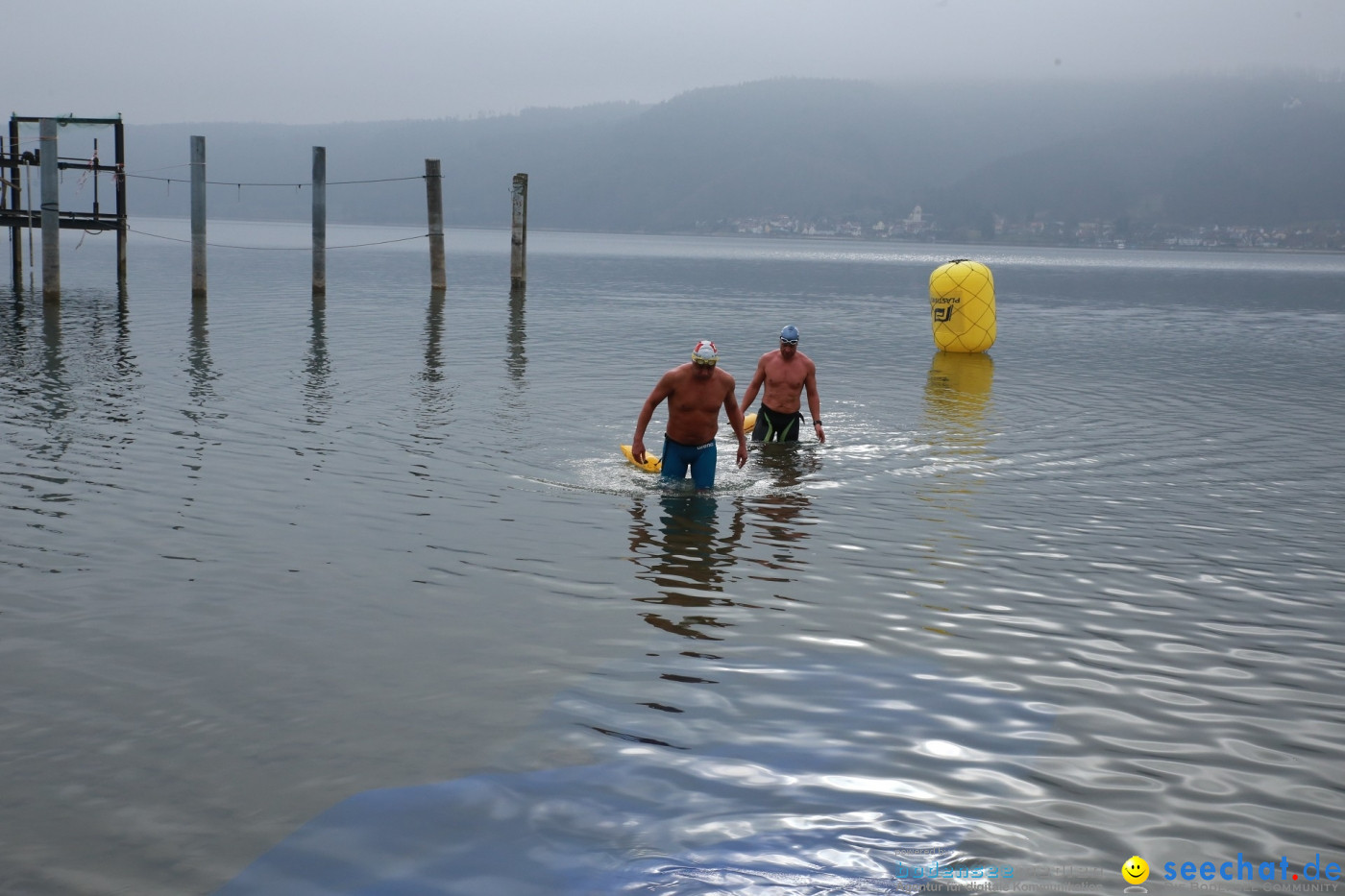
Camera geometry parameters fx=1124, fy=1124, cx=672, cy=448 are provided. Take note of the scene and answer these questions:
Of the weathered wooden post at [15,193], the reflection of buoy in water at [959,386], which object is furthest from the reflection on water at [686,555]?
the weathered wooden post at [15,193]

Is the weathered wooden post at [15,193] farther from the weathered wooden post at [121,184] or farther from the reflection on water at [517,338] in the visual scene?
the reflection on water at [517,338]

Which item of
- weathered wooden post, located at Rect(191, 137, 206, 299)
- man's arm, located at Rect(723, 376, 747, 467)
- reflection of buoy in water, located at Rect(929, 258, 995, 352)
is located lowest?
man's arm, located at Rect(723, 376, 747, 467)

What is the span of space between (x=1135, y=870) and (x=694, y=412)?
6911 mm

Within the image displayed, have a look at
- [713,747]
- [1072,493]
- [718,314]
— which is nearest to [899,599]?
[713,747]

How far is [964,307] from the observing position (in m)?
27.6

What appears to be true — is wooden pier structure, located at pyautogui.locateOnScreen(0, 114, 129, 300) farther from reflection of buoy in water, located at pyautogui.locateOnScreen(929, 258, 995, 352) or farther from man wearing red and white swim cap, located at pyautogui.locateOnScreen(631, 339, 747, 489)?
man wearing red and white swim cap, located at pyautogui.locateOnScreen(631, 339, 747, 489)

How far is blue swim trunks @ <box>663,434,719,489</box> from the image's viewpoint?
37.9 ft

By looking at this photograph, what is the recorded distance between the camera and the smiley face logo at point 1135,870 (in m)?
4.83

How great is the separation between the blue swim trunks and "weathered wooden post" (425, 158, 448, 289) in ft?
74.8

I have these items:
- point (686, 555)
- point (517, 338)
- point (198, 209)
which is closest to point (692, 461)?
point (686, 555)

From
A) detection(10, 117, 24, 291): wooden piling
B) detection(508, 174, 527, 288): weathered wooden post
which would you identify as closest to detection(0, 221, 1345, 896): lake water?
detection(10, 117, 24, 291): wooden piling

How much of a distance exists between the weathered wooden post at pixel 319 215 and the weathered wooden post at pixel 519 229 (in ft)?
19.2
